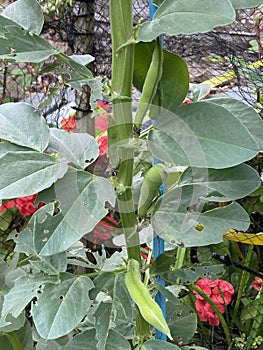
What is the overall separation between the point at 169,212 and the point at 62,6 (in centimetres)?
107

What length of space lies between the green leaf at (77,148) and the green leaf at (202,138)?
94mm

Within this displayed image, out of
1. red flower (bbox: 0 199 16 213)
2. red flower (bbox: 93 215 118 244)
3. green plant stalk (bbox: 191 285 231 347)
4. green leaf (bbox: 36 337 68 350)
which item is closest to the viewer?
green leaf (bbox: 36 337 68 350)

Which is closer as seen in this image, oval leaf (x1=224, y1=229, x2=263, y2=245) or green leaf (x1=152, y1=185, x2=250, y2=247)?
green leaf (x1=152, y1=185, x2=250, y2=247)

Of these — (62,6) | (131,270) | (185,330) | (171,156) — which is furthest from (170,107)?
(62,6)

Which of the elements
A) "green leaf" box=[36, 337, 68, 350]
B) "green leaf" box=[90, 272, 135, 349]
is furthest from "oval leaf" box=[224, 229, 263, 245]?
"green leaf" box=[90, 272, 135, 349]

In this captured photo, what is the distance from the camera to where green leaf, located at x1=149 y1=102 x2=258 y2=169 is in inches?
15.9

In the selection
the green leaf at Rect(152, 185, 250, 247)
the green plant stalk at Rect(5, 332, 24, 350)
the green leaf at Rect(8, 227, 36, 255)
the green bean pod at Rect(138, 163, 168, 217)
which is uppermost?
the green bean pod at Rect(138, 163, 168, 217)

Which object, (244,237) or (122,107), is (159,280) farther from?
(244,237)

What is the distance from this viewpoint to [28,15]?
0.47 meters

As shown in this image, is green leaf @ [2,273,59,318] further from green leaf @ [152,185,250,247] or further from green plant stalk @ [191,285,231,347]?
green plant stalk @ [191,285,231,347]

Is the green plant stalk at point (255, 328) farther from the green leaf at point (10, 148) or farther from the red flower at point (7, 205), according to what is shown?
the green leaf at point (10, 148)

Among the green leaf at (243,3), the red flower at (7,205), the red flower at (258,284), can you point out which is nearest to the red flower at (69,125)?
the red flower at (7,205)

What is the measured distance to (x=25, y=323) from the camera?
718 mm

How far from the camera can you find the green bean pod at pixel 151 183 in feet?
1.56
